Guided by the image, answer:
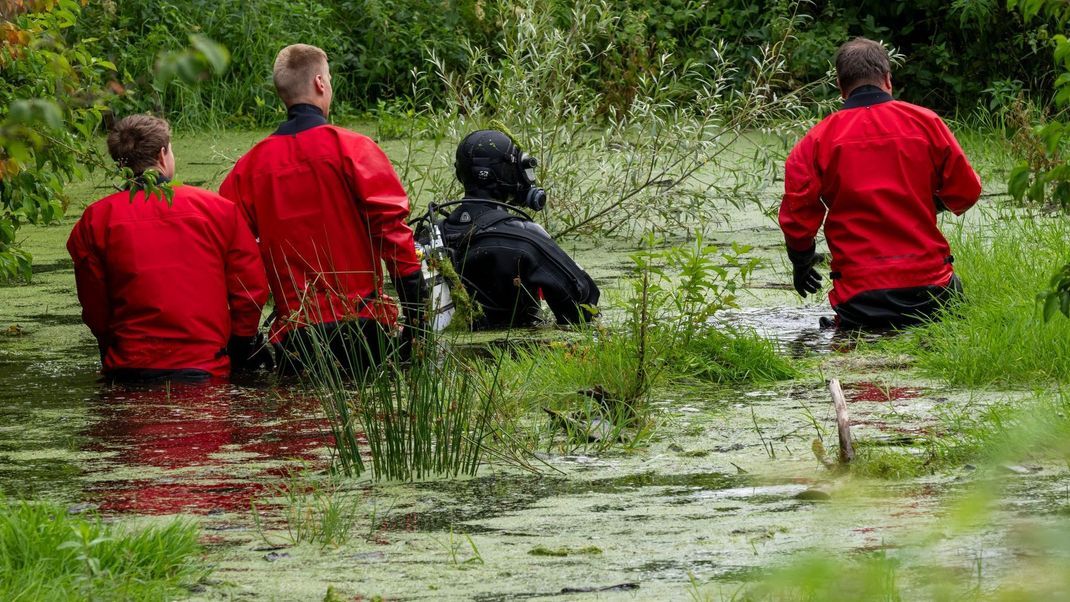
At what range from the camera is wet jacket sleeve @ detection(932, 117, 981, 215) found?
549cm

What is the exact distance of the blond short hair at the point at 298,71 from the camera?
5.20 m

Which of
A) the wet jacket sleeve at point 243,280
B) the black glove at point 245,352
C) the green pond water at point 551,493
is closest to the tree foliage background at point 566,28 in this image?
the black glove at point 245,352

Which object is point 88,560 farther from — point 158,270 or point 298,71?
point 298,71

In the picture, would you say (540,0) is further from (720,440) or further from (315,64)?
(720,440)

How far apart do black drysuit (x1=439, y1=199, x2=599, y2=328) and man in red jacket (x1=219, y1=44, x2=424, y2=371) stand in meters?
0.46

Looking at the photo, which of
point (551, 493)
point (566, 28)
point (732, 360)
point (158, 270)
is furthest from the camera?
point (566, 28)

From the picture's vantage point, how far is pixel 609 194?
310 inches

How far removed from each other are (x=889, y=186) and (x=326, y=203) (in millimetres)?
1999

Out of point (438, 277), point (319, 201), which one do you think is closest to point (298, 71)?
point (319, 201)

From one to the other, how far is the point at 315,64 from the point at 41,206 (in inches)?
43.4

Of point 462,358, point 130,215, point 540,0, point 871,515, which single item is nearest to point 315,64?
point 130,215

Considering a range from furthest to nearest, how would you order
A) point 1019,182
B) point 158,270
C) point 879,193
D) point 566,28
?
1. point 566,28
2. point 879,193
3. point 158,270
4. point 1019,182

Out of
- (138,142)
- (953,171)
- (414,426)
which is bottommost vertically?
(414,426)

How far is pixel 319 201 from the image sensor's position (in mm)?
5133
